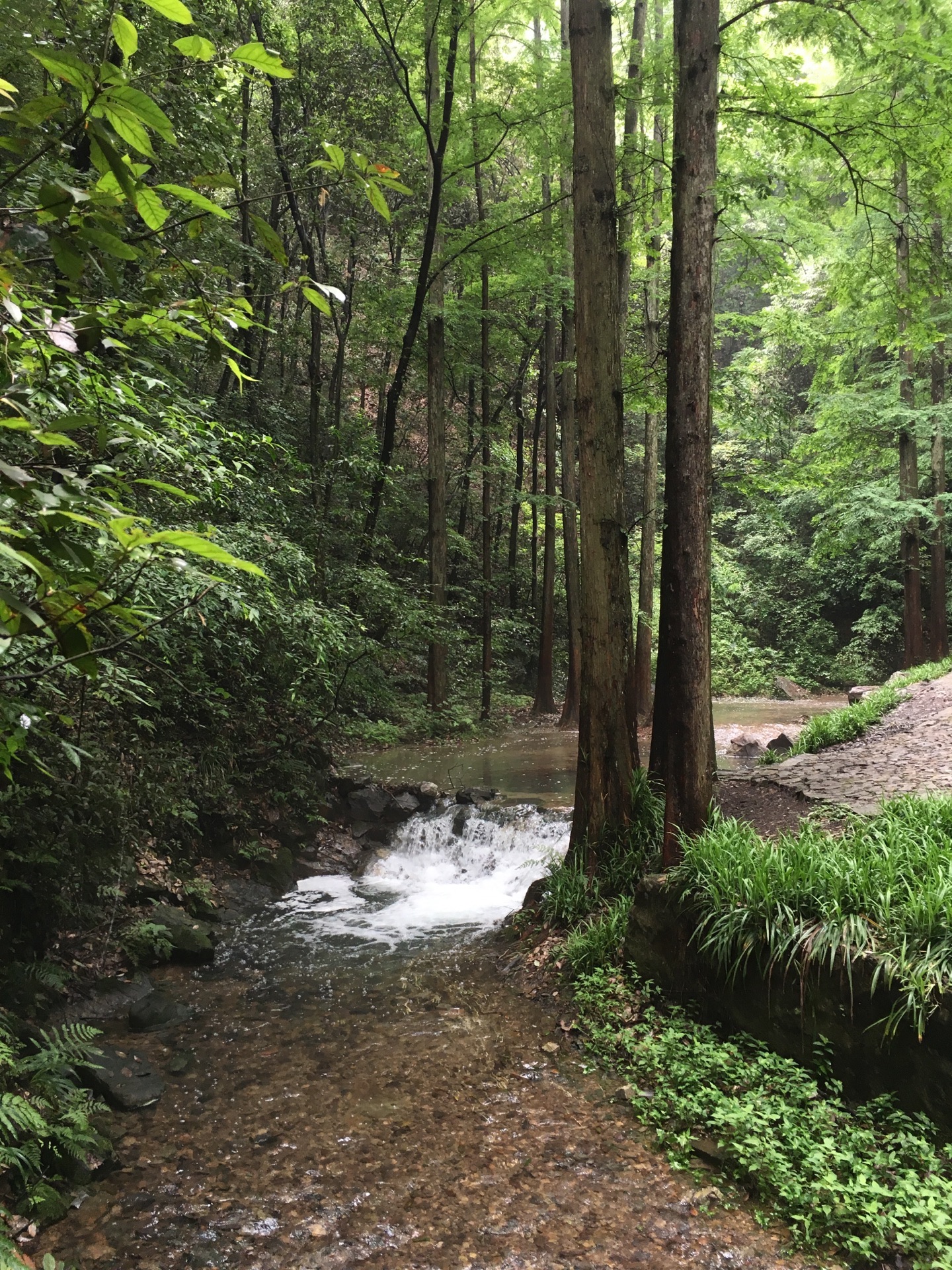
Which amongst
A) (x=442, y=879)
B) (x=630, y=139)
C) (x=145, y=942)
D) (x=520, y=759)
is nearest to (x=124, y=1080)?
(x=145, y=942)

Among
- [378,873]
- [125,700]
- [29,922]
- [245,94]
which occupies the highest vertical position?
[245,94]

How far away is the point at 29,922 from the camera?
4.83 metres

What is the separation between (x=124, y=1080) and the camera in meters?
4.19

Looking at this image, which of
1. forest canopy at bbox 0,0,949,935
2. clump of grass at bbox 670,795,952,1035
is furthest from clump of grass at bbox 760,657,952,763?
clump of grass at bbox 670,795,952,1035

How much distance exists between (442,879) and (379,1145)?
5.11 meters

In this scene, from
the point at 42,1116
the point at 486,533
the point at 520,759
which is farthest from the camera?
the point at 486,533

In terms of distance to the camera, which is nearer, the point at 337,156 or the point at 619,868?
the point at 337,156

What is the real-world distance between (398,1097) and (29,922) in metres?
2.66

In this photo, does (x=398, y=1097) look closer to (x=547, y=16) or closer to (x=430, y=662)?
(x=430, y=662)

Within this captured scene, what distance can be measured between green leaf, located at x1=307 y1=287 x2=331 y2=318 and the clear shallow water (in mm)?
8444

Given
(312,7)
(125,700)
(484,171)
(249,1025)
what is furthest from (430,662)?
(484,171)

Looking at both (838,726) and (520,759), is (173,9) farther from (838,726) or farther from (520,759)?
(520,759)

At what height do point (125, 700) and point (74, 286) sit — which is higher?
point (74, 286)

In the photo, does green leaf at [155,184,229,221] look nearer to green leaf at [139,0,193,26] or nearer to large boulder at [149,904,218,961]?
green leaf at [139,0,193,26]
